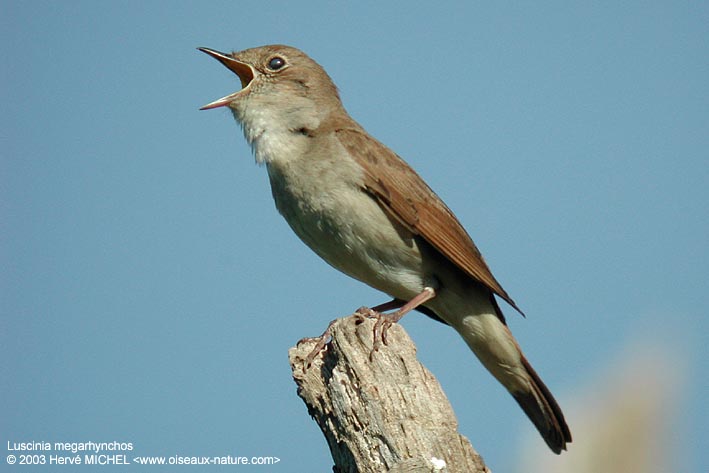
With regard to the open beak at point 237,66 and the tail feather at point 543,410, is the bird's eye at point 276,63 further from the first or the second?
the tail feather at point 543,410

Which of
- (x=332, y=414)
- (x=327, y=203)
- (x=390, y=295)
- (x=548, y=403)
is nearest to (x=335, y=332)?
(x=332, y=414)

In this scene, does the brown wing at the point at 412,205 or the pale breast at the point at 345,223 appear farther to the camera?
the brown wing at the point at 412,205

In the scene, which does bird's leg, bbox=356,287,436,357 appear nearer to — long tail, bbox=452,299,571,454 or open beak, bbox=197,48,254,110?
long tail, bbox=452,299,571,454

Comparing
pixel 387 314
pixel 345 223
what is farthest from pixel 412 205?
pixel 387 314

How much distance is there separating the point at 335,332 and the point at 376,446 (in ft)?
3.04

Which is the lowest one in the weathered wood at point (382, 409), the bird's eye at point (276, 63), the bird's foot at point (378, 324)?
the weathered wood at point (382, 409)

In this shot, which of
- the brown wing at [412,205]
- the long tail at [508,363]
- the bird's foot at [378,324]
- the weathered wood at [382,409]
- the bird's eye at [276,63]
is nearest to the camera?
the weathered wood at [382,409]

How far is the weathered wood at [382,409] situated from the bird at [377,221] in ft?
3.60

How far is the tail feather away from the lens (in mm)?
6508

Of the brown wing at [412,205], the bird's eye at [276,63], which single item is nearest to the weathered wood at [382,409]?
the brown wing at [412,205]

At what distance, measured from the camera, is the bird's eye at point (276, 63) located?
7234mm

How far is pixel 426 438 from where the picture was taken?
4.23 meters

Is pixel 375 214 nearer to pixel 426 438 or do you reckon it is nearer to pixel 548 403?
pixel 548 403

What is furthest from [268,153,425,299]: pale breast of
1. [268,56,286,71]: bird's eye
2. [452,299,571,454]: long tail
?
[268,56,286,71]: bird's eye
